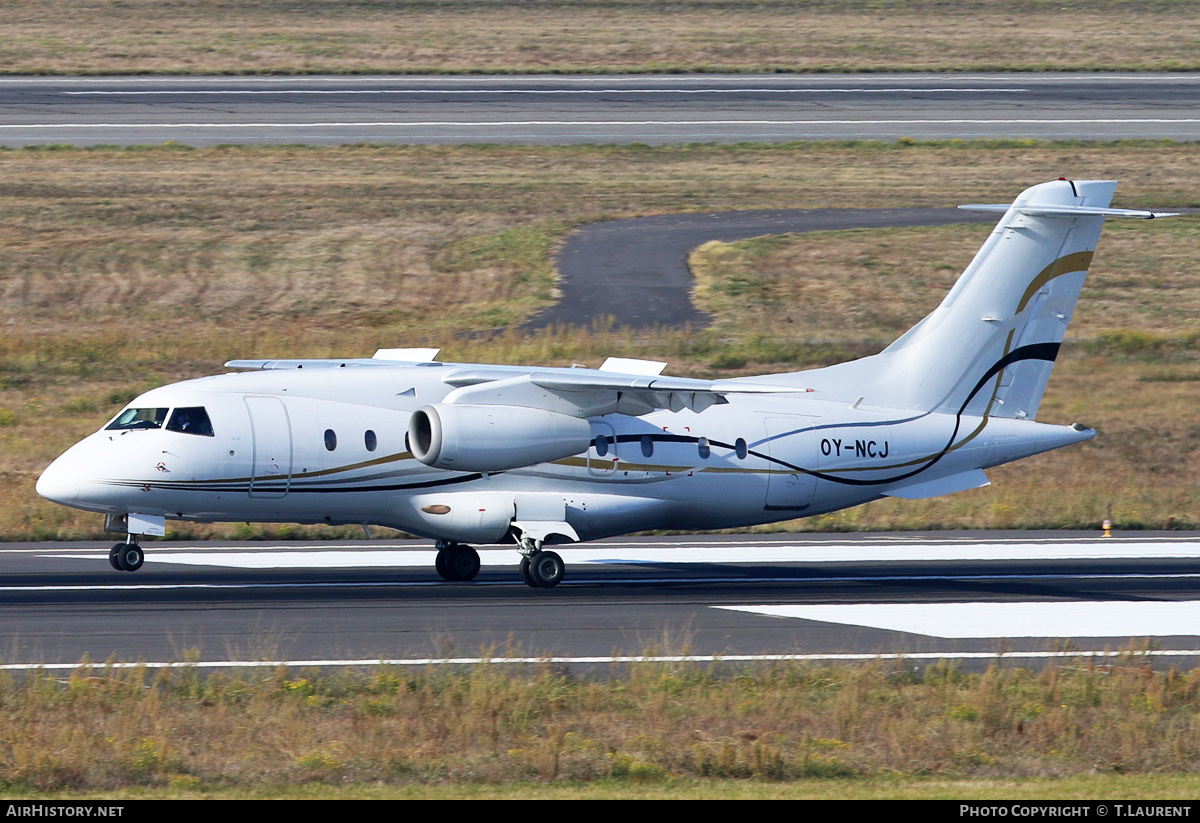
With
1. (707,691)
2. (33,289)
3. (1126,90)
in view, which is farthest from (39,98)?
(707,691)

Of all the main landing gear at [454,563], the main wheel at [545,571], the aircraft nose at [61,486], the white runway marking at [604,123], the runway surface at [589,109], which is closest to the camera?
the aircraft nose at [61,486]

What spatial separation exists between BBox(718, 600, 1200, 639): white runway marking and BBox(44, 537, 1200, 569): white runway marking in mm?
4772

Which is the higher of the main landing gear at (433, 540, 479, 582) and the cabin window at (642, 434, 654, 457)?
the cabin window at (642, 434, 654, 457)

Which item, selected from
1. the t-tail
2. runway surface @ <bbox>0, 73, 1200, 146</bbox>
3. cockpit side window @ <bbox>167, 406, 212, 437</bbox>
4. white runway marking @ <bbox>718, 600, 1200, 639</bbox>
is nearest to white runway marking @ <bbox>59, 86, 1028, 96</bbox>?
runway surface @ <bbox>0, 73, 1200, 146</bbox>

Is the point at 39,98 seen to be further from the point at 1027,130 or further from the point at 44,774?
the point at 44,774

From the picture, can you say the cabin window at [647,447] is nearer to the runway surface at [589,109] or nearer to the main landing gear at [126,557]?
the main landing gear at [126,557]

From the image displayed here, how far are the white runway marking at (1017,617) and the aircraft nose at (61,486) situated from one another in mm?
8822

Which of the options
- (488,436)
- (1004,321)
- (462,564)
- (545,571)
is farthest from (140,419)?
(1004,321)

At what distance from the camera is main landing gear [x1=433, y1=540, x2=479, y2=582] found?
23.0 m

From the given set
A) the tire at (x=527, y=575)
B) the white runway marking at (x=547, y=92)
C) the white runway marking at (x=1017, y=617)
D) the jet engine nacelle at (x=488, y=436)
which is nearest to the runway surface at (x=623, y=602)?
the white runway marking at (x=1017, y=617)

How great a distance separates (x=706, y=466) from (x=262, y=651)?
8492 millimetres

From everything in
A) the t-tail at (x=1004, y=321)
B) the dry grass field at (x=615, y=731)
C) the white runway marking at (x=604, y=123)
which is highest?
the white runway marking at (x=604, y=123)

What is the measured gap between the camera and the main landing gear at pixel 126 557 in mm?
21031

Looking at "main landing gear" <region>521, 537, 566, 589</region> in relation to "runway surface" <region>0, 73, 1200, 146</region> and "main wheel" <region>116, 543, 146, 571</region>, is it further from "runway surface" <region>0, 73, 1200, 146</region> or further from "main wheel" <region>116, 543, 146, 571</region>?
"runway surface" <region>0, 73, 1200, 146</region>
